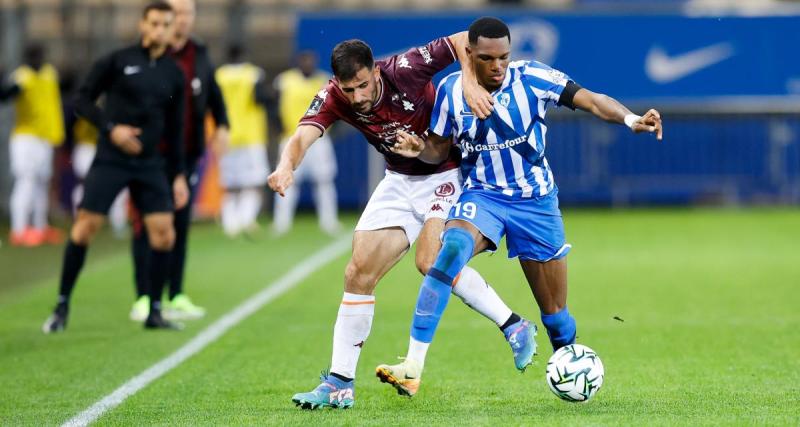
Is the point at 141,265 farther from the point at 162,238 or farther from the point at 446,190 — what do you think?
the point at 446,190

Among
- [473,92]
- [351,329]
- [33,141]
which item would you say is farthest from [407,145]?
[33,141]

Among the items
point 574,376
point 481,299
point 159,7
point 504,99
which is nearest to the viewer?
point 574,376

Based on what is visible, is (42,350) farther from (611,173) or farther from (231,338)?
Result: (611,173)

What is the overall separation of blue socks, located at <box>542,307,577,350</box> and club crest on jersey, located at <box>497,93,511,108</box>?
3.39 ft

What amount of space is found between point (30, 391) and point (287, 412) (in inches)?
61.5

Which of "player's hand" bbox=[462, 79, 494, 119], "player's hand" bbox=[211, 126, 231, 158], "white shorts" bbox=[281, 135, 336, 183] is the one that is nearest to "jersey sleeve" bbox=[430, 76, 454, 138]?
"player's hand" bbox=[462, 79, 494, 119]

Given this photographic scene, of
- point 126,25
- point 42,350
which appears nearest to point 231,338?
point 42,350

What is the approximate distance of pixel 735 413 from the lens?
20.1ft

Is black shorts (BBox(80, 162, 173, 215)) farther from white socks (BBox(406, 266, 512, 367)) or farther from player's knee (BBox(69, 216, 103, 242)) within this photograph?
white socks (BBox(406, 266, 512, 367))

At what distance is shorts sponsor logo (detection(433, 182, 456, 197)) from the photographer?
707cm

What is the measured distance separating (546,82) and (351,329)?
1436 millimetres

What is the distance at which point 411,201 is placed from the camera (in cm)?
707

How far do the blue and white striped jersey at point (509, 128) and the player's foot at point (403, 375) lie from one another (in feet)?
3.02

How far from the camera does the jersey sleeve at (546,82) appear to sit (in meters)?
6.67
